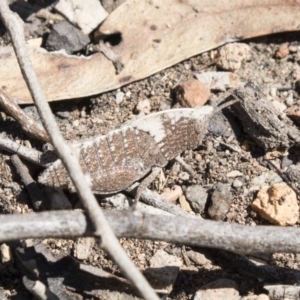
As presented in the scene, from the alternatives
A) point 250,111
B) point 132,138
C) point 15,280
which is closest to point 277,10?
point 250,111

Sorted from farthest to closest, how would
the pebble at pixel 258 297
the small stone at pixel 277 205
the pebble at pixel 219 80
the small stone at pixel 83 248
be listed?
the pebble at pixel 219 80 → the small stone at pixel 277 205 → the small stone at pixel 83 248 → the pebble at pixel 258 297

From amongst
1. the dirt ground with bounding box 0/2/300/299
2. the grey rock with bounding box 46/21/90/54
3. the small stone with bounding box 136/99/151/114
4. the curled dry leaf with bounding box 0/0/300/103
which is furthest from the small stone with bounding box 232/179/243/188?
the grey rock with bounding box 46/21/90/54

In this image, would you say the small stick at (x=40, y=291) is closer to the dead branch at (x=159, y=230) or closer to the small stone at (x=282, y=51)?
the dead branch at (x=159, y=230)

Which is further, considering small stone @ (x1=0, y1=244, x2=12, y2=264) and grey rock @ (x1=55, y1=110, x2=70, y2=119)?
grey rock @ (x1=55, y1=110, x2=70, y2=119)

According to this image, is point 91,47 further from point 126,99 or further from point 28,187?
point 28,187

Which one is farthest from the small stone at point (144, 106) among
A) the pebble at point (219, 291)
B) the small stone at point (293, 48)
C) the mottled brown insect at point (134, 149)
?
the pebble at point (219, 291)

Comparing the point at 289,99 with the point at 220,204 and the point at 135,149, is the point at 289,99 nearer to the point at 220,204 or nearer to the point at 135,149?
the point at 220,204

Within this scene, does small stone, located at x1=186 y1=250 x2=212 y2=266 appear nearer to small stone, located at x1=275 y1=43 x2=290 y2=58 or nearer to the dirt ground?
the dirt ground
